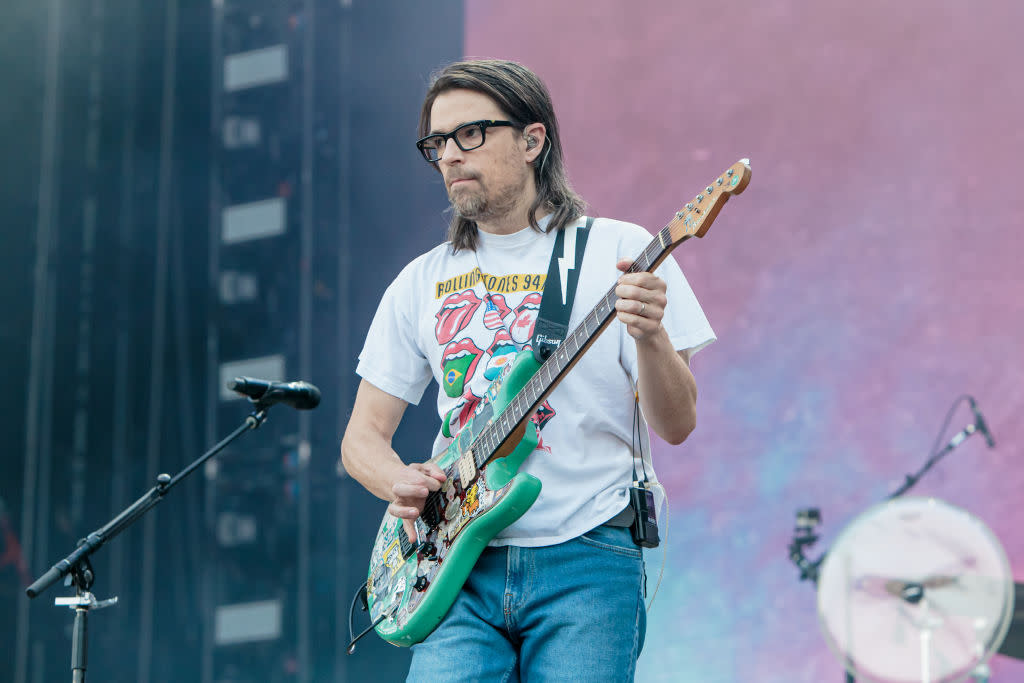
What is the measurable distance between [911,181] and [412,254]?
187 centimetres

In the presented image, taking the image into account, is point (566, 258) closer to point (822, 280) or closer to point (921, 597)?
point (921, 597)

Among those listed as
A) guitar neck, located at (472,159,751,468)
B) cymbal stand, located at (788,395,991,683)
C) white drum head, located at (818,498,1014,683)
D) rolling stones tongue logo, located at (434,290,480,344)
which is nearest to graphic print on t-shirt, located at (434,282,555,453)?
A: rolling stones tongue logo, located at (434,290,480,344)

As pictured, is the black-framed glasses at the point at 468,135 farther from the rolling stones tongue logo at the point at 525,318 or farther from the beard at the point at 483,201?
the rolling stones tongue logo at the point at 525,318

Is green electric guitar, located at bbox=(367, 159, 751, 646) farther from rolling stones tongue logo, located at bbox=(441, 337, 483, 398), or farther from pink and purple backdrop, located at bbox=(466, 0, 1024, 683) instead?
pink and purple backdrop, located at bbox=(466, 0, 1024, 683)

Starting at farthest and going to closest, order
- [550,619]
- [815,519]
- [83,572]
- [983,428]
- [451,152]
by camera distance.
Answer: [815,519]
[983,428]
[83,572]
[451,152]
[550,619]

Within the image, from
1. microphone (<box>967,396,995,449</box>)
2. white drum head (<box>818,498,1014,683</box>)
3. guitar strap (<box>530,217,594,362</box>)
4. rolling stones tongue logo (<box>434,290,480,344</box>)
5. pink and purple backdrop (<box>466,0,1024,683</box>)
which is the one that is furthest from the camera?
pink and purple backdrop (<box>466,0,1024,683</box>)

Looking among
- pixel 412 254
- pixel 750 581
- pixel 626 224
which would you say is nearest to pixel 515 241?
pixel 626 224

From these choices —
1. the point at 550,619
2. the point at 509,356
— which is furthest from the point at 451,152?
the point at 550,619

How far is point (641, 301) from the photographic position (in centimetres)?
146

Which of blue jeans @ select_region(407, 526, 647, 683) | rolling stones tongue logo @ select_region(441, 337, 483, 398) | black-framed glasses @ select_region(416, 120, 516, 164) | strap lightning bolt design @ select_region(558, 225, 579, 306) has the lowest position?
blue jeans @ select_region(407, 526, 647, 683)

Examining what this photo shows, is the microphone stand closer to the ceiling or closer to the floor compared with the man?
closer to the floor

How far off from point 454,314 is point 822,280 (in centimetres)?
195

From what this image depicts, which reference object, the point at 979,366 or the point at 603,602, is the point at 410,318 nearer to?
the point at 603,602

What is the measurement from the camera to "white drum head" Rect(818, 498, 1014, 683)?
2650 millimetres
